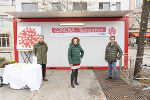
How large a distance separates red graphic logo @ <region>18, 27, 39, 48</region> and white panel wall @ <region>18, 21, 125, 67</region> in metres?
0.37

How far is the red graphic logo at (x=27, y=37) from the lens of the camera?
249 inches

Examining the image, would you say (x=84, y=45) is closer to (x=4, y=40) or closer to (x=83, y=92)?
(x=83, y=92)

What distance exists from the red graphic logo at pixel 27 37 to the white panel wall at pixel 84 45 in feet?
1.21

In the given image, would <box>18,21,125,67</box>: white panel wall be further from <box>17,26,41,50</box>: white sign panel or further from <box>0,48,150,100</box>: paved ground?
<box>0,48,150,100</box>: paved ground

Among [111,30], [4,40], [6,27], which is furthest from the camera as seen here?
[4,40]

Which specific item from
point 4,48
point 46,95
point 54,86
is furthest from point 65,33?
point 4,48

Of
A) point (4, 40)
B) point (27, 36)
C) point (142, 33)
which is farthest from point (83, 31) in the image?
point (4, 40)

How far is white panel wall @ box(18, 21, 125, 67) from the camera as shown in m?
6.32

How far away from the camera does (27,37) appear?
6352mm

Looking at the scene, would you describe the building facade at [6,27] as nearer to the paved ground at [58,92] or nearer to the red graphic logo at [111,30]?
the paved ground at [58,92]

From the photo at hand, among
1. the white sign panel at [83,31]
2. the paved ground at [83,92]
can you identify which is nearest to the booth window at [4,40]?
the white sign panel at [83,31]

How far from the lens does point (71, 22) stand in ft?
20.5

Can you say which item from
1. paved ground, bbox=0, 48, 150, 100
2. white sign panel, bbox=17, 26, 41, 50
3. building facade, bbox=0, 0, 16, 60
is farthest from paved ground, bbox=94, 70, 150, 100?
building facade, bbox=0, 0, 16, 60

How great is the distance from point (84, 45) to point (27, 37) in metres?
3.14
